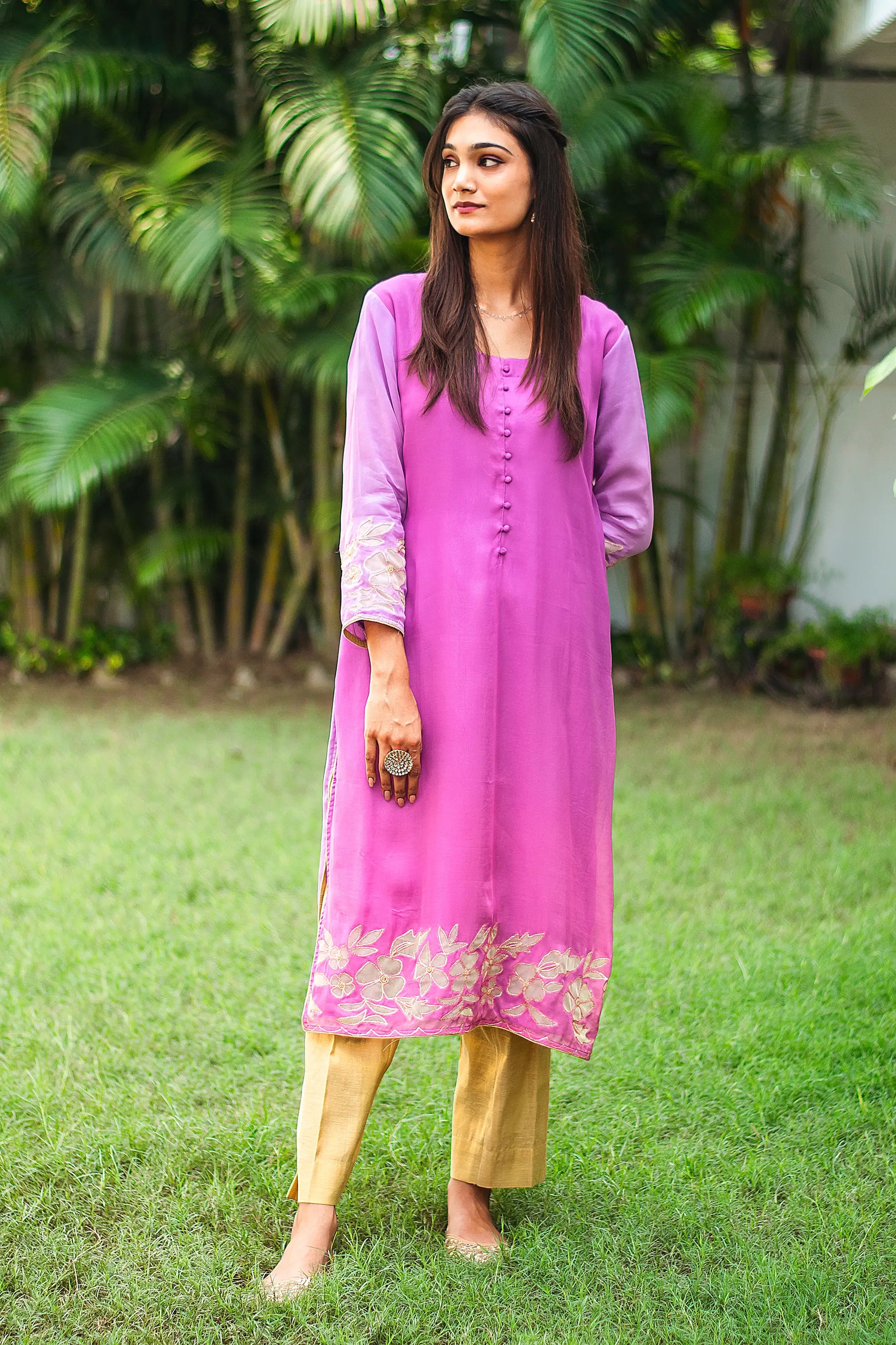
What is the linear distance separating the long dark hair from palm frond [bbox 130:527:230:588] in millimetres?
3953

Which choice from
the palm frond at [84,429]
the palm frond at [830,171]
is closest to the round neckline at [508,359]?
the palm frond at [830,171]

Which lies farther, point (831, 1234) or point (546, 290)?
point (831, 1234)

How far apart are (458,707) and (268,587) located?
463cm

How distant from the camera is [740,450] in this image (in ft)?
19.6

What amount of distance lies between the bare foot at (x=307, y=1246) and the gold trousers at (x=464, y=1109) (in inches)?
0.8

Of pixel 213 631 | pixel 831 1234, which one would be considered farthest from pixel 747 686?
Answer: pixel 831 1234

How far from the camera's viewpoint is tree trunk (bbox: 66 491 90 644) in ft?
19.4

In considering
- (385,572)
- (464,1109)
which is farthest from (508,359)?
(464,1109)

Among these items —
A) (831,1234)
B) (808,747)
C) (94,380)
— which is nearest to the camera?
(831,1234)

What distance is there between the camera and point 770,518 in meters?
6.14

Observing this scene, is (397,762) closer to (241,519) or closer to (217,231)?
(217,231)

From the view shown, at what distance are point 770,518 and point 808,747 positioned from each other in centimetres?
170

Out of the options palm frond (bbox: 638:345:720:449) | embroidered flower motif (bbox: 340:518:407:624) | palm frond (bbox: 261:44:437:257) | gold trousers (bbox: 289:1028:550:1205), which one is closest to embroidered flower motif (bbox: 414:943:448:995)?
gold trousers (bbox: 289:1028:550:1205)

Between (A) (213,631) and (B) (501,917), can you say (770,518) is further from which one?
(B) (501,917)
